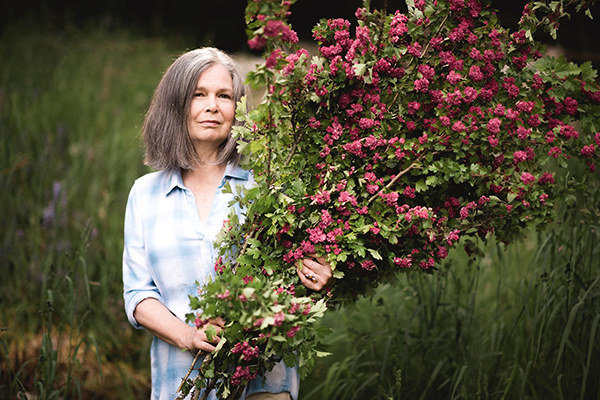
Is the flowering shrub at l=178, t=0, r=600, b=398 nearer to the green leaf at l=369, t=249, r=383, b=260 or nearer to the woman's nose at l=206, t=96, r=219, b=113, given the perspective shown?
the green leaf at l=369, t=249, r=383, b=260

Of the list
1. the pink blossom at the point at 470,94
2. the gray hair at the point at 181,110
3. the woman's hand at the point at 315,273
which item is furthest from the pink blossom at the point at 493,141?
the gray hair at the point at 181,110

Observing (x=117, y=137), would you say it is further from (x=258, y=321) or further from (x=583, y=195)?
(x=583, y=195)

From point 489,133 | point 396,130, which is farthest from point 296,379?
point 489,133

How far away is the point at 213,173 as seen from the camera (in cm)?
186

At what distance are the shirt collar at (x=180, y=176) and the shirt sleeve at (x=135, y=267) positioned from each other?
129 mm

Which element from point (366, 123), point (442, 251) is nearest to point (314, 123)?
point (366, 123)

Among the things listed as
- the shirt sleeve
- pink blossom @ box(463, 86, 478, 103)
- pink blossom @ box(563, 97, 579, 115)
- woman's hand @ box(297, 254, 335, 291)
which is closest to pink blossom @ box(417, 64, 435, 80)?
pink blossom @ box(463, 86, 478, 103)

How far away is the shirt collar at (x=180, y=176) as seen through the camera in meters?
1.79

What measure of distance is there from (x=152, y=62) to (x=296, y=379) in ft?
18.7

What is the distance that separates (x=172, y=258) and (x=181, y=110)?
0.60 meters

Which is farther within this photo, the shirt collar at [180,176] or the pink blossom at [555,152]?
the shirt collar at [180,176]

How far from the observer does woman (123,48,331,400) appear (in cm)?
168

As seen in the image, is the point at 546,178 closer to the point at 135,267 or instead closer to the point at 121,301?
the point at 135,267

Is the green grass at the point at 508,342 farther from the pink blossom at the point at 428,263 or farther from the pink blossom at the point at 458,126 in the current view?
the pink blossom at the point at 458,126
